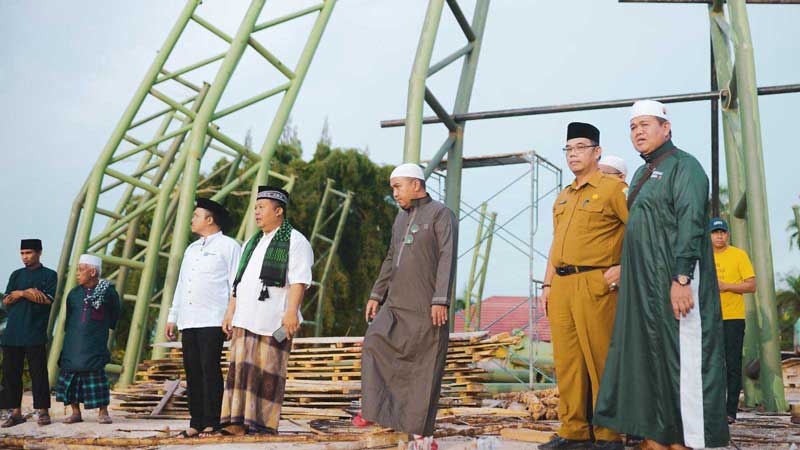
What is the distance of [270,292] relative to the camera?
567cm

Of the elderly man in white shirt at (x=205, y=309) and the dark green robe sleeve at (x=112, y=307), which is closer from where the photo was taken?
the elderly man in white shirt at (x=205, y=309)

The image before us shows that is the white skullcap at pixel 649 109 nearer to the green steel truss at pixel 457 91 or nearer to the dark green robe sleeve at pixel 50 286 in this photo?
the green steel truss at pixel 457 91

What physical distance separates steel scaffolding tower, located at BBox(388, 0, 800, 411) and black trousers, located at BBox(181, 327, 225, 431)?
8.64 ft

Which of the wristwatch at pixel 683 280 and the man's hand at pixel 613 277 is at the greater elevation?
the man's hand at pixel 613 277

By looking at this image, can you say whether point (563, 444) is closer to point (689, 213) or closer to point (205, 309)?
point (689, 213)

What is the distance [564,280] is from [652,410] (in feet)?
3.39

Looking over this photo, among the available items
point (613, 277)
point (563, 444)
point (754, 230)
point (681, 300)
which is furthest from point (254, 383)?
point (754, 230)

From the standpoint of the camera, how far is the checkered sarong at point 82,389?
24.3ft

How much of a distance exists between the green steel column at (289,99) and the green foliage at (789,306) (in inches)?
1421

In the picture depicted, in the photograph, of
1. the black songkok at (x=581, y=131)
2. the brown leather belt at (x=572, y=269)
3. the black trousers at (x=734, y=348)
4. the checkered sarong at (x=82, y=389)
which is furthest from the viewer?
the checkered sarong at (x=82, y=389)

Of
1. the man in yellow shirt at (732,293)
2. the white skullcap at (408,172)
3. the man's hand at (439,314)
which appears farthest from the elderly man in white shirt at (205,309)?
the man in yellow shirt at (732,293)

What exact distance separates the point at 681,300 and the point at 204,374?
3.51 m

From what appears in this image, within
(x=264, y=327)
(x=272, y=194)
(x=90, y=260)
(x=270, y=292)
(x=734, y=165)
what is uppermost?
(x=734, y=165)

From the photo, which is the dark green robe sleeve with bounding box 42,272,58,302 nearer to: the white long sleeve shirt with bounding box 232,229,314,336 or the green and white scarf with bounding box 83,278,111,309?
the green and white scarf with bounding box 83,278,111,309
